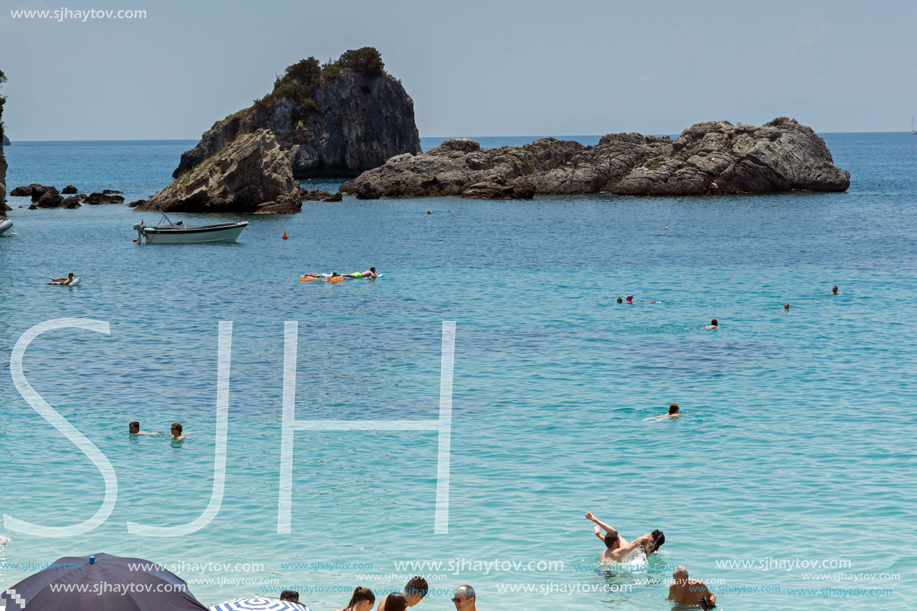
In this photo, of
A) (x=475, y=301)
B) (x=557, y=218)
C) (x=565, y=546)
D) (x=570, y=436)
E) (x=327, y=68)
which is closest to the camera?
(x=565, y=546)

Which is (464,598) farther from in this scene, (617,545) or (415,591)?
(617,545)

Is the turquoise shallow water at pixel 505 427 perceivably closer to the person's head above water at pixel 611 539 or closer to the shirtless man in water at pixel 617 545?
the shirtless man in water at pixel 617 545

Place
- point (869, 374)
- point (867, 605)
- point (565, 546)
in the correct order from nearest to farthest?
point (867, 605) < point (565, 546) < point (869, 374)

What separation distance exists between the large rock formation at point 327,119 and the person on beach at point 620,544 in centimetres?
13915

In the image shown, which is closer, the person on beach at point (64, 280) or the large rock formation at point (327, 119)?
the person on beach at point (64, 280)

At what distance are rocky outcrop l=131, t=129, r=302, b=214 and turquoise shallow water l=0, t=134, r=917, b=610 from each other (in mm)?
36283

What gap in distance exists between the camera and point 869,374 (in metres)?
27.5

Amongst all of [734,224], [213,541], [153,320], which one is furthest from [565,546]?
[734,224]

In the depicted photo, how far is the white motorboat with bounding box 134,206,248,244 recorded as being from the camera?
66.4 meters

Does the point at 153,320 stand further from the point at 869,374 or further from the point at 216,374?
the point at 869,374

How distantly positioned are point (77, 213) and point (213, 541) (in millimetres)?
87209

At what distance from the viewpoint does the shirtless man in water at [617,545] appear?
1480cm

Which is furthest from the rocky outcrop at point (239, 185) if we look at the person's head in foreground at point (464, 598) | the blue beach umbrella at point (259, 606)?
the blue beach umbrella at point (259, 606)

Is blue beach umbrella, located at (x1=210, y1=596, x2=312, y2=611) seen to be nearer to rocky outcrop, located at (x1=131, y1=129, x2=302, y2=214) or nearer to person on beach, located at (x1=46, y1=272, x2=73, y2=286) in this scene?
person on beach, located at (x1=46, y1=272, x2=73, y2=286)
